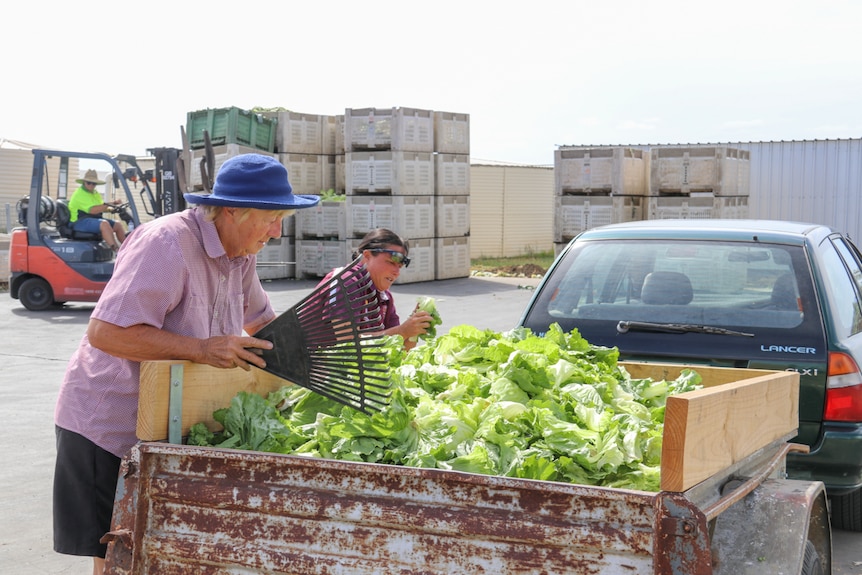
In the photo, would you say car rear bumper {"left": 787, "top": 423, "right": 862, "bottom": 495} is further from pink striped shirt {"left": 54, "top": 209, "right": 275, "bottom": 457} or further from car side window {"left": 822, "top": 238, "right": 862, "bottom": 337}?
pink striped shirt {"left": 54, "top": 209, "right": 275, "bottom": 457}

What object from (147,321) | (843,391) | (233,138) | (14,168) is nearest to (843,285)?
(843,391)

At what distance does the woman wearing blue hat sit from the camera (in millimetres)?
3086

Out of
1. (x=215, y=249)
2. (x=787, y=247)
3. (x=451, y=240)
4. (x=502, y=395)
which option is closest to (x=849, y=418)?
(x=787, y=247)

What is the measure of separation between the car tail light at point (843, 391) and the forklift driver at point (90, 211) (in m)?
→ 14.0

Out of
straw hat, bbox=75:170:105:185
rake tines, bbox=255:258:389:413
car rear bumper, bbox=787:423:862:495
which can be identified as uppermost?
straw hat, bbox=75:170:105:185

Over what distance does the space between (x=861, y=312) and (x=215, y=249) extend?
431cm

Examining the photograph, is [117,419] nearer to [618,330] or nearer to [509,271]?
[618,330]

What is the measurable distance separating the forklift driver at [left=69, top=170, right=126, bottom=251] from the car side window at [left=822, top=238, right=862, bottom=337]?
517 inches

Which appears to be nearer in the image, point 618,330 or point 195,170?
point 618,330

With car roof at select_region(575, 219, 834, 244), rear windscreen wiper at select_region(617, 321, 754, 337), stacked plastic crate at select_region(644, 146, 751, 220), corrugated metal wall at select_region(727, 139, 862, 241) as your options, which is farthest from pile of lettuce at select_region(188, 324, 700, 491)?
corrugated metal wall at select_region(727, 139, 862, 241)

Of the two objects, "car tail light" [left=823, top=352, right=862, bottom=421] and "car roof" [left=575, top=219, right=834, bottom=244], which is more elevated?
"car roof" [left=575, top=219, right=834, bottom=244]

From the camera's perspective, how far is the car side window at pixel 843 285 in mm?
5238

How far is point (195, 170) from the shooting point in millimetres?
19375

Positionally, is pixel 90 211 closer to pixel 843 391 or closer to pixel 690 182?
pixel 690 182
